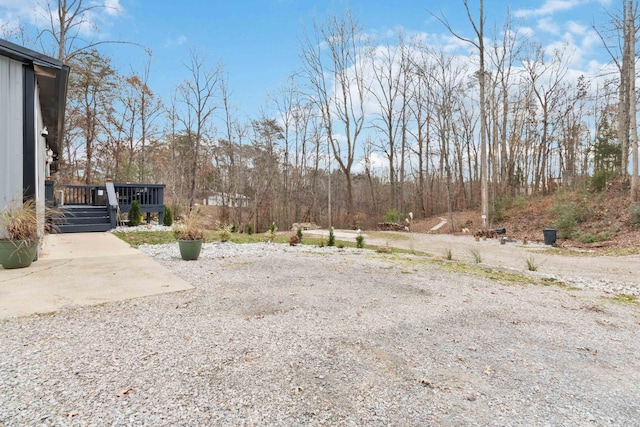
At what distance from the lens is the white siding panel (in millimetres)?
4871

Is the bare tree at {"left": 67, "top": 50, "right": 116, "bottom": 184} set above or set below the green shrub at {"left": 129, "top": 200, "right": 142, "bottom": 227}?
above

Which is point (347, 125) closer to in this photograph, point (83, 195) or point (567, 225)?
point (567, 225)

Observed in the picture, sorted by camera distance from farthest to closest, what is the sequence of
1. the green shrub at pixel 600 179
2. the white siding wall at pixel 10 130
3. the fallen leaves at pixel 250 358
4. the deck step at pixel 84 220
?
the green shrub at pixel 600 179 < the deck step at pixel 84 220 < the white siding wall at pixel 10 130 < the fallen leaves at pixel 250 358

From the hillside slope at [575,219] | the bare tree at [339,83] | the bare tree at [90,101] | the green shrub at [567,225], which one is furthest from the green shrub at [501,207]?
the bare tree at [90,101]

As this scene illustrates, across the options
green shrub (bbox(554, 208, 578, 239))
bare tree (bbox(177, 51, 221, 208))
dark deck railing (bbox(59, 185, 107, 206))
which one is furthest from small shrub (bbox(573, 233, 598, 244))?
bare tree (bbox(177, 51, 221, 208))

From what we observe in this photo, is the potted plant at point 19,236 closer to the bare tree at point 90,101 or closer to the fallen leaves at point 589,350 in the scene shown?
the fallen leaves at point 589,350

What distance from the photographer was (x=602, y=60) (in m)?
14.9

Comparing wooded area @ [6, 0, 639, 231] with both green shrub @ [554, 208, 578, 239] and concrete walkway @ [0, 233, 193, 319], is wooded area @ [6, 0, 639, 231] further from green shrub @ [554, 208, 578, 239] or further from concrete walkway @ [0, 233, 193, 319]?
concrete walkway @ [0, 233, 193, 319]

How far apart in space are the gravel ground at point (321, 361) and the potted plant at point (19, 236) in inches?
92.1

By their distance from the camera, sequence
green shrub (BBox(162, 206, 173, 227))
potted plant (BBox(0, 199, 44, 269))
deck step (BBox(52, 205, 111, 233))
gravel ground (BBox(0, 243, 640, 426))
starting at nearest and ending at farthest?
gravel ground (BBox(0, 243, 640, 426))
potted plant (BBox(0, 199, 44, 269))
deck step (BBox(52, 205, 111, 233))
green shrub (BBox(162, 206, 173, 227))

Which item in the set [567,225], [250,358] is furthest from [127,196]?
[567,225]

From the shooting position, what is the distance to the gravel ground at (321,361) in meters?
1.72

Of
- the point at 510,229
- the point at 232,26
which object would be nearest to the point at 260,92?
the point at 232,26

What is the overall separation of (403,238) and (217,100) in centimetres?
1368
